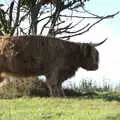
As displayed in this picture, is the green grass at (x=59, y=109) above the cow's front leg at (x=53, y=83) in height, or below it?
below

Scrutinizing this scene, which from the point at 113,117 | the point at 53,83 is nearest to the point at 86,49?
the point at 53,83

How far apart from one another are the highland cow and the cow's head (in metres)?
0.69

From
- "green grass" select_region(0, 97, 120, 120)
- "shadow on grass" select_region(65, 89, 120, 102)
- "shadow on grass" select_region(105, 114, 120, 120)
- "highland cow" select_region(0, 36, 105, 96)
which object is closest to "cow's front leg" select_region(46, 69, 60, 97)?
"highland cow" select_region(0, 36, 105, 96)

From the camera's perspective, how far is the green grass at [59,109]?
1191 centimetres

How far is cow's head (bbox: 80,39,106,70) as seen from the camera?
18328 mm

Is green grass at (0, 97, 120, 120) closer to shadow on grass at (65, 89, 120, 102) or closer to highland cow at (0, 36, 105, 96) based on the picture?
shadow on grass at (65, 89, 120, 102)

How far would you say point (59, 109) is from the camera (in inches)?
519

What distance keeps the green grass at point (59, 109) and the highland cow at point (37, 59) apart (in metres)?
1.95

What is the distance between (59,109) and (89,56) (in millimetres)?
5480

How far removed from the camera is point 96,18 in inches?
887

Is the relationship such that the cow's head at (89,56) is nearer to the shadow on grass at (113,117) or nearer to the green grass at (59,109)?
the green grass at (59,109)

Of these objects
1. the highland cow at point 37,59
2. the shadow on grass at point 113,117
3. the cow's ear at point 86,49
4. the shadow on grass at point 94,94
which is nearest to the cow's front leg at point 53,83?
the highland cow at point 37,59

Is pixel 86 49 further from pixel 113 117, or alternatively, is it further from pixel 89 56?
pixel 113 117

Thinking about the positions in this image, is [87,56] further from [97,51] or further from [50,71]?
[50,71]
